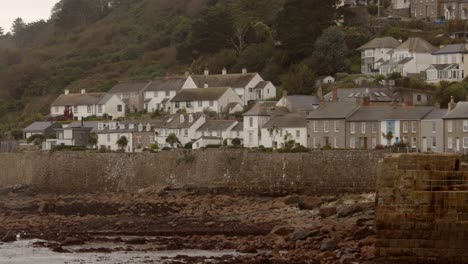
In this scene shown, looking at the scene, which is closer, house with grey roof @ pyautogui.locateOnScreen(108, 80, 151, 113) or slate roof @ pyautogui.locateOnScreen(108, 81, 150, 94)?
A: house with grey roof @ pyautogui.locateOnScreen(108, 80, 151, 113)

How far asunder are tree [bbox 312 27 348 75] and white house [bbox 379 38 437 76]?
9.41ft

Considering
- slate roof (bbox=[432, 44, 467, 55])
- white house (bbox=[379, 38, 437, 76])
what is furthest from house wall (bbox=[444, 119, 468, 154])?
white house (bbox=[379, 38, 437, 76])

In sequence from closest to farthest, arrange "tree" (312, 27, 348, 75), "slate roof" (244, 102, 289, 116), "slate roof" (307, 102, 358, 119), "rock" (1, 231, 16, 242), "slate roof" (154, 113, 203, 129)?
1. "rock" (1, 231, 16, 242)
2. "slate roof" (307, 102, 358, 119)
3. "slate roof" (244, 102, 289, 116)
4. "slate roof" (154, 113, 203, 129)
5. "tree" (312, 27, 348, 75)

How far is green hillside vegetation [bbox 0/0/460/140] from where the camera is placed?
8338 centimetres

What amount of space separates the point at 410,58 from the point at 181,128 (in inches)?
595

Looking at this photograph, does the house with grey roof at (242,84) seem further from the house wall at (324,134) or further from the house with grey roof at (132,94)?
the house wall at (324,134)

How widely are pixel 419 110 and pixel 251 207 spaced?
1139cm

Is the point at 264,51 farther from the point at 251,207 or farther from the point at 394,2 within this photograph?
the point at 251,207

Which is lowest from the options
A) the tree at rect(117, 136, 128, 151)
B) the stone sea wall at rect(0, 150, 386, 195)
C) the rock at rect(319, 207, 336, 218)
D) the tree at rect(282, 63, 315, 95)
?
the rock at rect(319, 207, 336, 218)

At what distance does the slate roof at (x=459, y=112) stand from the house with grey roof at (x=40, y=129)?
30.3 metres

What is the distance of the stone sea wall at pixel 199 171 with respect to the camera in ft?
191

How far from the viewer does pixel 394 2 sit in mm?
100438

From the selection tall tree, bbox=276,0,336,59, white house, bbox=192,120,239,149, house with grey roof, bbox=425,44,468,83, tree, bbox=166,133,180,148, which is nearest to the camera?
white house, bbox=192,120,239,149

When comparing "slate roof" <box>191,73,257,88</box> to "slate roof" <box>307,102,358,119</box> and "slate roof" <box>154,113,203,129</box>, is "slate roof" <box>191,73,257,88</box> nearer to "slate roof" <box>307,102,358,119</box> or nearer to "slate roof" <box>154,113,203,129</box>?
"slate roof" <box>154,113,203,129</box>
